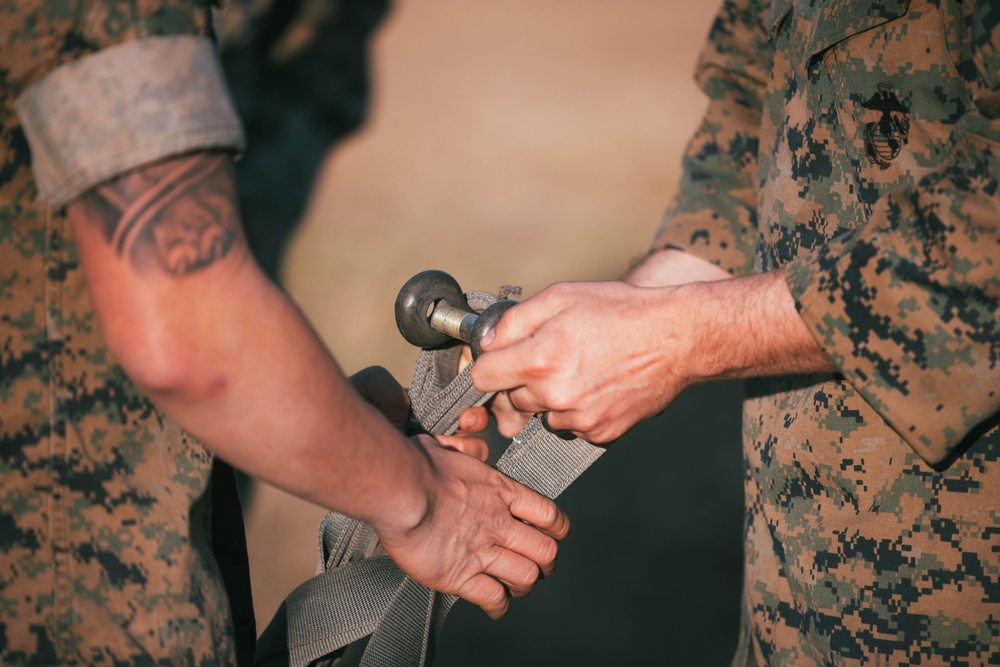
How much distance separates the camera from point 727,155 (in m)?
2.07

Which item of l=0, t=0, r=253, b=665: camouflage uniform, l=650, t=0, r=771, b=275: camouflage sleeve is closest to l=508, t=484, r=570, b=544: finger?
l=0, t=0, r=253, b=665: camouflage uniform

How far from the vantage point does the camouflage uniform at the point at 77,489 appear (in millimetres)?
1081

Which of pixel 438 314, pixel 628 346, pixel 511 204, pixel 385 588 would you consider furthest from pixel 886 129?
pixel 511 204

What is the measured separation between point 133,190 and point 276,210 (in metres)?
5.48

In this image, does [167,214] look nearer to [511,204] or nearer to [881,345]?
[881,345]

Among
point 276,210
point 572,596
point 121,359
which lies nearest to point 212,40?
point 121,359

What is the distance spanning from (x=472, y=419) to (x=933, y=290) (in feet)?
2.59

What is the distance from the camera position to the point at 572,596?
3.53 meters

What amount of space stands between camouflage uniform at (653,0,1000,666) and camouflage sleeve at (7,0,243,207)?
0.88m

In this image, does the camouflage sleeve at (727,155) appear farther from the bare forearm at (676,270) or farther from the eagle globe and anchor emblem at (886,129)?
the eagle globe and anchor emblem at (886,129)

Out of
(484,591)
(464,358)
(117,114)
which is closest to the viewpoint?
(117,114)

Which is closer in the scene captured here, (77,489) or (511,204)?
(77,489)

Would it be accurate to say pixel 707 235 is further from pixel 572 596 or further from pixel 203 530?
pixel 572 596

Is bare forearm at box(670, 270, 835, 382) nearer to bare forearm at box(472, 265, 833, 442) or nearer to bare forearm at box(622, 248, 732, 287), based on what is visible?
bare forearm at box(472, 265, 833, 442)
